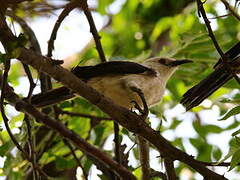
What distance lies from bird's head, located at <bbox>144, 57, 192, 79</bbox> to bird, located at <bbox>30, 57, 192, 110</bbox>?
277mm

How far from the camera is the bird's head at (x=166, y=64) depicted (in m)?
3.48

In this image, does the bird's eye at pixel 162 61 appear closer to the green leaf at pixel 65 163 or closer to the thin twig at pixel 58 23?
the green leaf at pixel 65 163

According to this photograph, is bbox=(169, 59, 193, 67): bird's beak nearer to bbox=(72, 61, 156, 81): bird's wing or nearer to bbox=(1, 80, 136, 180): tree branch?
bbox=(72, 61, 156, 81): bird's wing

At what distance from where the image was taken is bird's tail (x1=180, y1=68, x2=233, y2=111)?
9.80ft

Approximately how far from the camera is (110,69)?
298 centimetres

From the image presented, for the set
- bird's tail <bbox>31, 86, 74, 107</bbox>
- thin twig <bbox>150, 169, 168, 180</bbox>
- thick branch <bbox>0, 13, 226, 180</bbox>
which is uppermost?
bird's tail <bbox>31, 86, 74, 107</bbox>

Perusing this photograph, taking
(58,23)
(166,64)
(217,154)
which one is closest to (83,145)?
(58,23)

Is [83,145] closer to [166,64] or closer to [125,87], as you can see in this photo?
[125,87]

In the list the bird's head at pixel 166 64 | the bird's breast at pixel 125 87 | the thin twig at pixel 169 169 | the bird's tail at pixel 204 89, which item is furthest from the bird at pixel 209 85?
the thin twig at pixel 169 169

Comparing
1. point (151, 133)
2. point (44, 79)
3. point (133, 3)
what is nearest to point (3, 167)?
point (44, 79)

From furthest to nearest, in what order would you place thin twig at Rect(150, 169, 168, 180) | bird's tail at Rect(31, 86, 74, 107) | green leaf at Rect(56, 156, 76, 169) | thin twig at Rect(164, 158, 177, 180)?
1. green leaf at Rect(56, 156, 76, 169)
2. bird's tail at Rect(31, 86, 74, 107)
3. thin twig at Rect(150, 169, 168, 180)
4. thin twig at Rect(164, 158, 177, 180)

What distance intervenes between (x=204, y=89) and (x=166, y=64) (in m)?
0.56

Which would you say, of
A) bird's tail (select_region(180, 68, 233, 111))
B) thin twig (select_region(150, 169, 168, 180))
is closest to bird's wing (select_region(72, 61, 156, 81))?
bird's tail (select_region(180, 68, 233, 111))

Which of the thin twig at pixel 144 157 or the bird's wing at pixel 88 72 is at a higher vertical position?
the bird's wing at pixel 88 72
